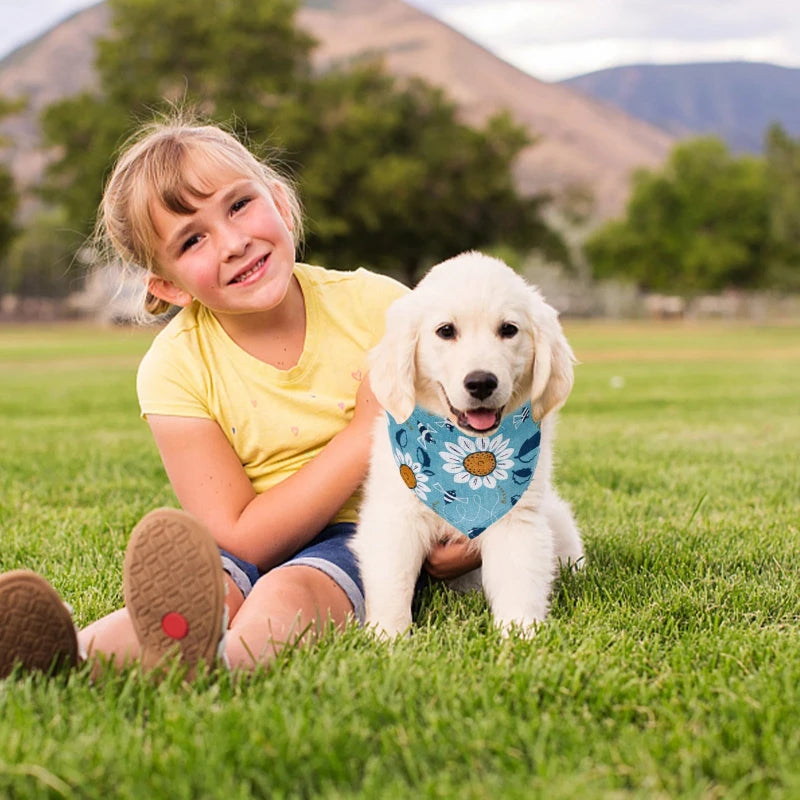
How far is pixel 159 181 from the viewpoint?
3.40 metres

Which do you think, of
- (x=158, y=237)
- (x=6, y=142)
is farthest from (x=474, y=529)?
(x=6, y=142)

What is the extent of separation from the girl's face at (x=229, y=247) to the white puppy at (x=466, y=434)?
1.69 feet

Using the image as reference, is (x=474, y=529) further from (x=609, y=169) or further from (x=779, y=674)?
(x=609, y=169)

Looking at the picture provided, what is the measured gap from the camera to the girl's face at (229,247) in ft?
11.3

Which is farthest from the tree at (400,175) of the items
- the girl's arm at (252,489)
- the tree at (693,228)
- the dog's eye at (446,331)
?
the dog's eye at (446,331)

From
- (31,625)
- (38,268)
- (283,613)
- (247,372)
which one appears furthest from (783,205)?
(38,268)

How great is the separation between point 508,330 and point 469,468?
17.7 inches

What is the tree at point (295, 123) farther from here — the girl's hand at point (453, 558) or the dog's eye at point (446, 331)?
the dog's eye at point (446, 331)

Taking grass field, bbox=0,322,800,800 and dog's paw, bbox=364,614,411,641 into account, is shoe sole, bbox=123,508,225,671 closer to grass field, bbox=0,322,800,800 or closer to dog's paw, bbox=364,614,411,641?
grass field, bbox=0,322,800,800

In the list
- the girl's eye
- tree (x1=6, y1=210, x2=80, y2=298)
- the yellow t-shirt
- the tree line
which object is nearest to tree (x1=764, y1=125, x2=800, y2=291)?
the tree line

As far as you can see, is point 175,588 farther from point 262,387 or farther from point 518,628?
point 262,387

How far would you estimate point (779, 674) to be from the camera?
2492mm

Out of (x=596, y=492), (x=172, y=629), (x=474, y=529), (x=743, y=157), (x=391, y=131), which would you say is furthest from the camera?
(x=743, y=157)

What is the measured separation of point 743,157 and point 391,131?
41.7 m
